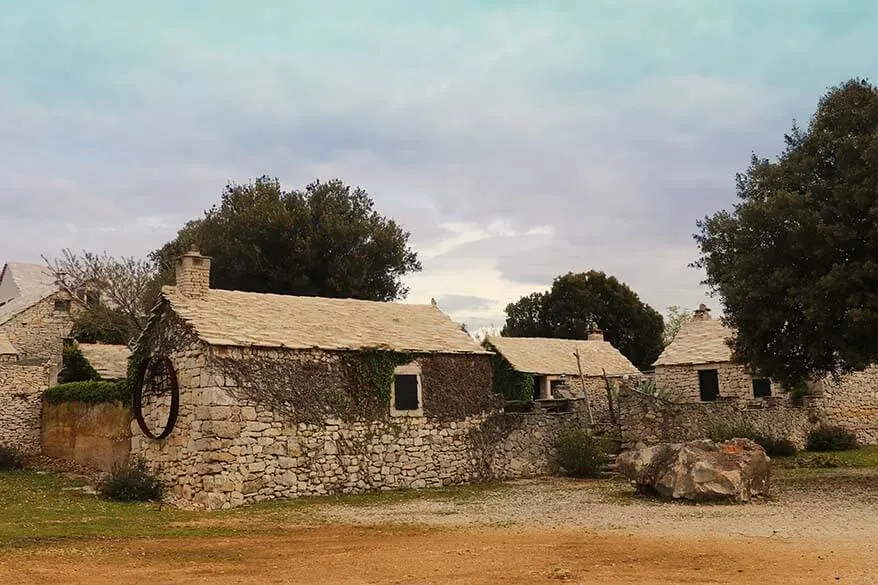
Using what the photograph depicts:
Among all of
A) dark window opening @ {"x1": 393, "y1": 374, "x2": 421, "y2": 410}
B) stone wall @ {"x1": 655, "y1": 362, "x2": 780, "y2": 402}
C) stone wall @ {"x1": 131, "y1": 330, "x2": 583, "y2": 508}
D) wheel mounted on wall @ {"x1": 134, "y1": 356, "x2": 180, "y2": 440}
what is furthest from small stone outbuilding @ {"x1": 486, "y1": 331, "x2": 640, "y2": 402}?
wheel mounted on wall @ {"x1": 134, "y1": 356, "x2": 180, "y2": 440}

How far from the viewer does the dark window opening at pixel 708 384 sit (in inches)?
1394

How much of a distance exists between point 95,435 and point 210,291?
6704 millimetres

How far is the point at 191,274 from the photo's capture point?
20484 mm

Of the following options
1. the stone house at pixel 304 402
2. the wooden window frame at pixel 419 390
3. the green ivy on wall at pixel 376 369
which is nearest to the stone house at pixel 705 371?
the stone house at pixel 304 402

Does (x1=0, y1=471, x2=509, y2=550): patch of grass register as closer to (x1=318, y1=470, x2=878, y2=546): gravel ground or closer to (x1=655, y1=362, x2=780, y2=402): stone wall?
(x1=318, y1=470, x2=878, y2=546): gravel ground

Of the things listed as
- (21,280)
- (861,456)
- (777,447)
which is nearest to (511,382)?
(777,447)

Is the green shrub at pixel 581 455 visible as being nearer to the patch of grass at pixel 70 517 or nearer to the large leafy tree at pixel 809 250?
the large leafy tree at pixel 809 250

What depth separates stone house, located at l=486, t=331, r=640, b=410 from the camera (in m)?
36.5

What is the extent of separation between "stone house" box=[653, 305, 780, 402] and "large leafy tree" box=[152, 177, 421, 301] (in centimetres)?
1586

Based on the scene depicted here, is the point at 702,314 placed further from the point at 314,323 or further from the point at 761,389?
the point at 314,323

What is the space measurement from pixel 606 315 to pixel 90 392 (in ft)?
131

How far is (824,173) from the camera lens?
19203mm

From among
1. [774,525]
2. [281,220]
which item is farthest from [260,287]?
[774,525]

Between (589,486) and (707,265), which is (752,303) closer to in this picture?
(707,265)
